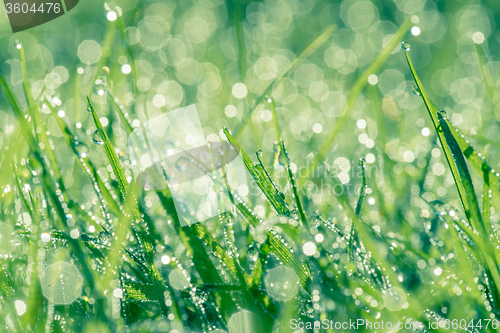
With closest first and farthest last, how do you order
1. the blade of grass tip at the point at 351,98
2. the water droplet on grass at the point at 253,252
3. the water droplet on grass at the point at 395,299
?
the water droplet on grass at the point at 395,299, the water droplet on grass at the point at 253,252, the blade of grass tip at the point at 351,98

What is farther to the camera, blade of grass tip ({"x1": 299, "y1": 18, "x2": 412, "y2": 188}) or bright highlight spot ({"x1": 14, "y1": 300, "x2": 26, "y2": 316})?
blade of grass tip ({"x1": 299, "y1": 18, "x2": 412, "y2": 188})

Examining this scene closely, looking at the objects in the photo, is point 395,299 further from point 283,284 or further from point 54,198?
point 54,198

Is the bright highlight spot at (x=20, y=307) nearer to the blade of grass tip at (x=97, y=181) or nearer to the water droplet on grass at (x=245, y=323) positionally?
the blade of grass tip at (x=97, y=181)

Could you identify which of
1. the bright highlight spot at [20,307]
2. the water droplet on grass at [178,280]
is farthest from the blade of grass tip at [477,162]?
the bright highlight spot at [20,307]

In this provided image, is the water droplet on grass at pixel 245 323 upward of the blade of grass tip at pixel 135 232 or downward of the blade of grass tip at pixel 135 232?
downward

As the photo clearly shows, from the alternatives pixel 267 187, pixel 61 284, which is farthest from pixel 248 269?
pixel 61 284

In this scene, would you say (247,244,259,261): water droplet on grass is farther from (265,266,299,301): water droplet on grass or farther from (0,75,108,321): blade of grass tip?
(0,75,108,321): blade of grass tip

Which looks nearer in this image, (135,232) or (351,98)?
(135,232)

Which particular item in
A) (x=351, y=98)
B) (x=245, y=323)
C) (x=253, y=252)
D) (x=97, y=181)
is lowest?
(x=245, y=323)

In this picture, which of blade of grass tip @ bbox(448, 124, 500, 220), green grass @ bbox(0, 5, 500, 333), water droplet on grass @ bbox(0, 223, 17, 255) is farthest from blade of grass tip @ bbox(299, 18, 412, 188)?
water droplet on grass @ bbox(0, 223, 17, 255)

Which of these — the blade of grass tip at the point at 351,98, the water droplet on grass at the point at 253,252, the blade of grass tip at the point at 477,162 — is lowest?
the water droplet on grass at the point at 253,252

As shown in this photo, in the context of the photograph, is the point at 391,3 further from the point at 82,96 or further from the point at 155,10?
the point at 82,96
